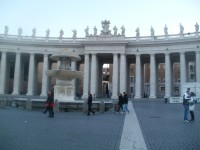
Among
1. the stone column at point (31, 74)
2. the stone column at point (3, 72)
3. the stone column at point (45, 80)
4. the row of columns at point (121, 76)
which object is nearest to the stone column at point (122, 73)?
the row of columns at point (121, 76)

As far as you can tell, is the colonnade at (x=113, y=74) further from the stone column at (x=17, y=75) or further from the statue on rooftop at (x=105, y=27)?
the statue on rooftop at (x=105, y=27)

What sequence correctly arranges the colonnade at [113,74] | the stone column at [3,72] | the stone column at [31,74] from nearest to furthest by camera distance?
the colonnade at [113,74] < the stone column at [3,72] < the stone column at [31,74]

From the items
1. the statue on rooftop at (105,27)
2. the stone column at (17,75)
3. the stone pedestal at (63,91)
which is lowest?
the stone pedestal at (63,91)

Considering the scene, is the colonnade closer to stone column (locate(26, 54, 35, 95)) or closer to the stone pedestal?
stone column (locate(26, 54, 35, 95))

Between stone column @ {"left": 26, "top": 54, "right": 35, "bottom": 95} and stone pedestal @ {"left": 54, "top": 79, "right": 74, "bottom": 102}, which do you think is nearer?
stone pedestal @ {"left": 54, "top": 79, "right": 74, "bottom": 102}

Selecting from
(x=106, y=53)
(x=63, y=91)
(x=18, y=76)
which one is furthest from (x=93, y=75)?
(x=63, y=91)

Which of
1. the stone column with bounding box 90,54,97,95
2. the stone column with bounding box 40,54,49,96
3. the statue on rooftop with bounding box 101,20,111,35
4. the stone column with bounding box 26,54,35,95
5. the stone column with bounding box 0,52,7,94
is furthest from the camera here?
the statue on rooftop with bounding box 101,20,111,35

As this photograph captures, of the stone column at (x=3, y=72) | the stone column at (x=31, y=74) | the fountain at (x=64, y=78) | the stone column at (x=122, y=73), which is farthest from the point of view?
the stone column at (x=31, y=74)

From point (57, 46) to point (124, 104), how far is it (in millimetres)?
37984

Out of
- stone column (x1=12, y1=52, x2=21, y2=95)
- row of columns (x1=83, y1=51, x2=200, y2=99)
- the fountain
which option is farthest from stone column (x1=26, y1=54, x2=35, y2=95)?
the fountain

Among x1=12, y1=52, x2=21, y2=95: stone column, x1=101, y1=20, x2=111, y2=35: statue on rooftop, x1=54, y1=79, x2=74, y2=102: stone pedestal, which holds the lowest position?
x1=54, y1=79, x2=74, y2=102: stone pedestal

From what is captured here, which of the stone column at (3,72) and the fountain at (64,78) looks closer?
the fountain at (64,78)

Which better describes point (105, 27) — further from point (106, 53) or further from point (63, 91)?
point (63, 91)

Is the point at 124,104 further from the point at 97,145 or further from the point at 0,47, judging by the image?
the point at 0,47
